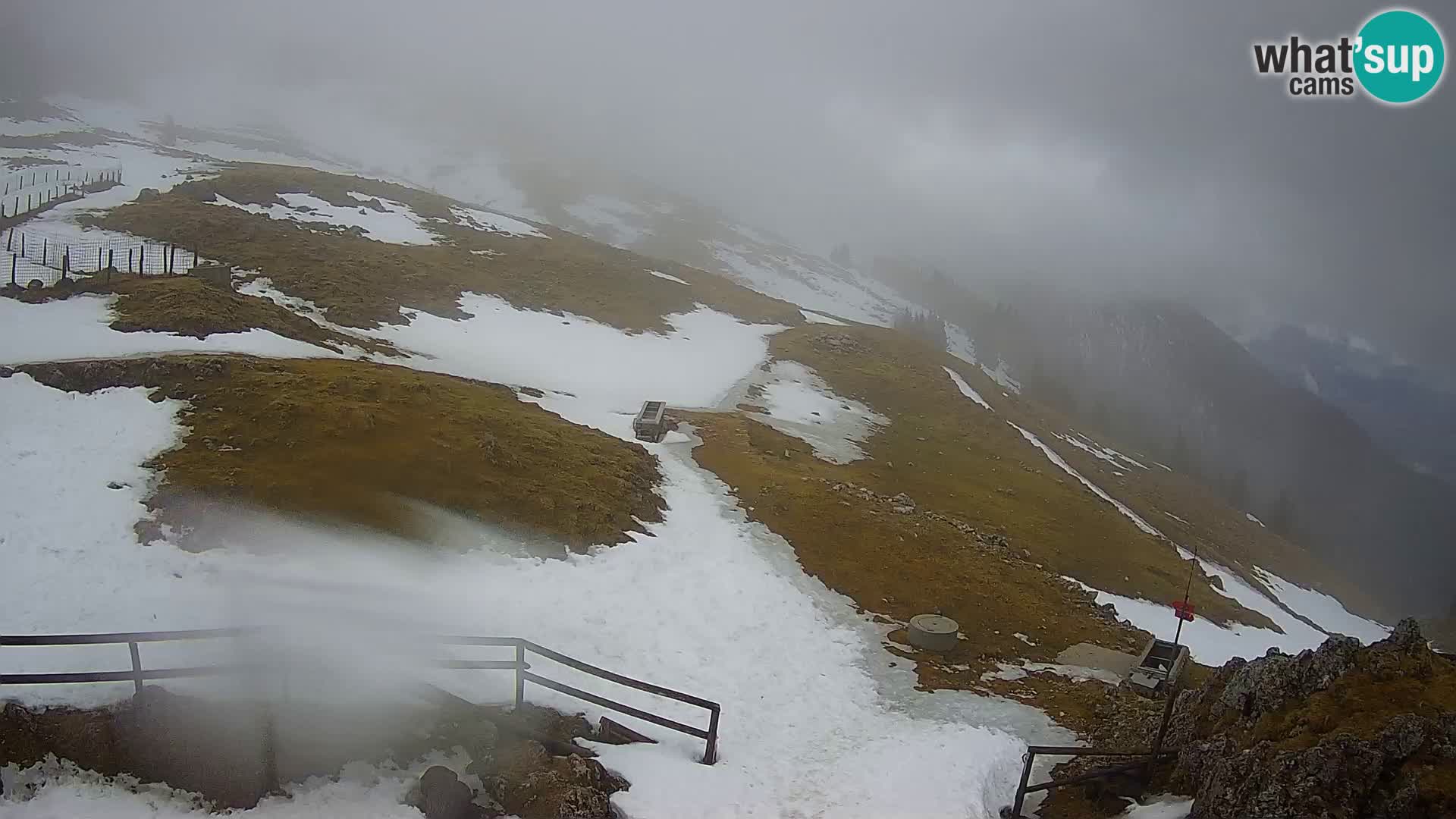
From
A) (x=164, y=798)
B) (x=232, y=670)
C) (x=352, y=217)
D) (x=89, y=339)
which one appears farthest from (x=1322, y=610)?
(x=352, y=217)

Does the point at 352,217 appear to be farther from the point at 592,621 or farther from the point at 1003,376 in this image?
the point at 1003,376

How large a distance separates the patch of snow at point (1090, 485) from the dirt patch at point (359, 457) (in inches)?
1847

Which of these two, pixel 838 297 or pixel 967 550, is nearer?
pixel 967 550

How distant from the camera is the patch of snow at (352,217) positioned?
6725 cm

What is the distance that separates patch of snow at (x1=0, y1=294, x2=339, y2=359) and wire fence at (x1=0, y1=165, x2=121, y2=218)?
29.0 m

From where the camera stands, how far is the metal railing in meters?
11.2

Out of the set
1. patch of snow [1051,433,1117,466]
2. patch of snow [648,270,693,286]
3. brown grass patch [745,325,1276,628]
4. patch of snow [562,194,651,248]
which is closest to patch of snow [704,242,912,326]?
patch of snow [562,194,651,248]

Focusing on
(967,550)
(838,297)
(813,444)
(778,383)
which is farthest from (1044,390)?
(967,550)

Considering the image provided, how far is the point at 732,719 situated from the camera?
1589 cm

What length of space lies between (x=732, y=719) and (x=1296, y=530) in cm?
17518

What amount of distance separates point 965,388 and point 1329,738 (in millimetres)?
69891

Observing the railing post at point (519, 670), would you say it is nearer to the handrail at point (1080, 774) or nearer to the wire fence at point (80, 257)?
the handrail at point (1080, 774)

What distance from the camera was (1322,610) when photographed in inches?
2793

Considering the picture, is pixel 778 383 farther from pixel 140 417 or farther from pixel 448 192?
pixel 448 192
